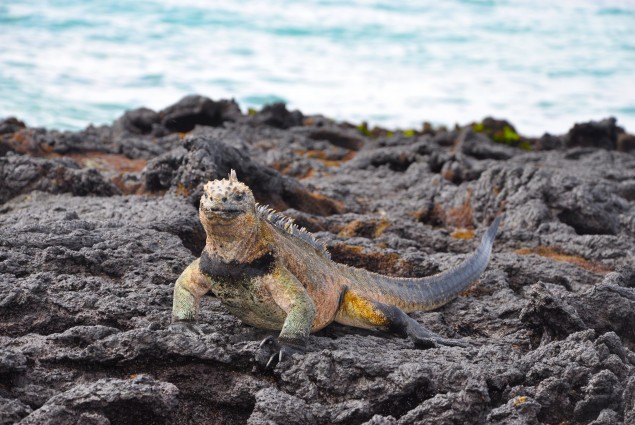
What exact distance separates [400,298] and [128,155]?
5.61 metres

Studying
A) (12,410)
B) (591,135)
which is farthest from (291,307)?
(591,135)

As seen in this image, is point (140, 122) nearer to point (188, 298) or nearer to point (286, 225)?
point (286, 225)

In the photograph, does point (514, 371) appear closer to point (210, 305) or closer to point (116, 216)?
point (210, 305)

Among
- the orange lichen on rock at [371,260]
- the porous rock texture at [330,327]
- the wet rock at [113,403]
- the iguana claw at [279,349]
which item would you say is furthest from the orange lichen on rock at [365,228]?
the wet rock at [113,403]

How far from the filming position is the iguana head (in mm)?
3762

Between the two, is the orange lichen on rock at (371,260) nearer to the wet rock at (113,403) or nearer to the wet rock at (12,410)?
the wet rock at (113,403)

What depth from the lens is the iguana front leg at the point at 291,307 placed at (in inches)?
147

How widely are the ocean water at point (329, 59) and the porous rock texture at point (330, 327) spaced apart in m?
12.0

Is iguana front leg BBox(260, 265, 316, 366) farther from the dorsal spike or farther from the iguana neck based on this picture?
the dorsal spike

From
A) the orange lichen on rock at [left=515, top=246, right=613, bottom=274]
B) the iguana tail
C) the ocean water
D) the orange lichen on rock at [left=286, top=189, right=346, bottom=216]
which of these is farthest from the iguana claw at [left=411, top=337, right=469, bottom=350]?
the ocean water

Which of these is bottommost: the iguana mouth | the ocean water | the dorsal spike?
the ocean water

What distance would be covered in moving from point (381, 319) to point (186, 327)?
1047 mm

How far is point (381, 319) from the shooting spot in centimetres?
430

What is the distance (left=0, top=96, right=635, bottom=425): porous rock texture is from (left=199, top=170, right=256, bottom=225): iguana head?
0.54 m
